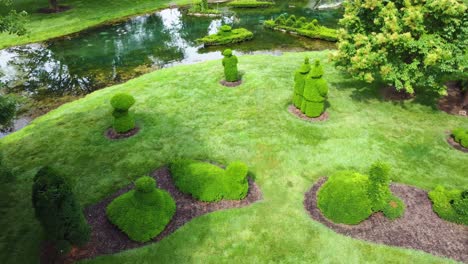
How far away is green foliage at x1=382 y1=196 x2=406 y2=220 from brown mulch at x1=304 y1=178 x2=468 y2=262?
0.72ft

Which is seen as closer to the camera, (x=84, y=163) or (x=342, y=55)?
(x=84, y=163)

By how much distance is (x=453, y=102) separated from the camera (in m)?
19.6

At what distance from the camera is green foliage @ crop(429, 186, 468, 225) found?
11.5 metres

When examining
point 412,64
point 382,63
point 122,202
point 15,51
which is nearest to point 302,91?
point 382,63

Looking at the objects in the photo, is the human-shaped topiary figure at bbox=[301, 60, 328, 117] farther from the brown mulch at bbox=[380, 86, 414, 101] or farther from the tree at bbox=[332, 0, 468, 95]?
the brown mulch at bbox=[380, 86, 414, 101]

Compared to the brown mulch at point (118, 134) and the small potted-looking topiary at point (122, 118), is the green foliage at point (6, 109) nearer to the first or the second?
the small potted-looking topiary at point (122, 118)

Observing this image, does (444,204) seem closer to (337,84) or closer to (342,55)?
(342,55)

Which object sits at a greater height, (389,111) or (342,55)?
(342,55)

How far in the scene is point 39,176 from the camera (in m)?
9.27

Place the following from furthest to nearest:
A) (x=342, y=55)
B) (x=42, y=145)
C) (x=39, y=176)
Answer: (x=342, y=55)
(x=42, y=145)
(x=39, y=176)

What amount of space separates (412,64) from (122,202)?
604 inches

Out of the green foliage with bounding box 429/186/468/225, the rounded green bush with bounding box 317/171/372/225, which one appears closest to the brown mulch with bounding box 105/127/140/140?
the rounded green bush with bounding box 317/171/372/225

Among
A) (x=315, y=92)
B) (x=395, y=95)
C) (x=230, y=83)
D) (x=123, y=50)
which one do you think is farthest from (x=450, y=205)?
(x=123, y=50)

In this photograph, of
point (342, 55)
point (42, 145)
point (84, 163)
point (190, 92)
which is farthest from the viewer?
point (190, 92)
